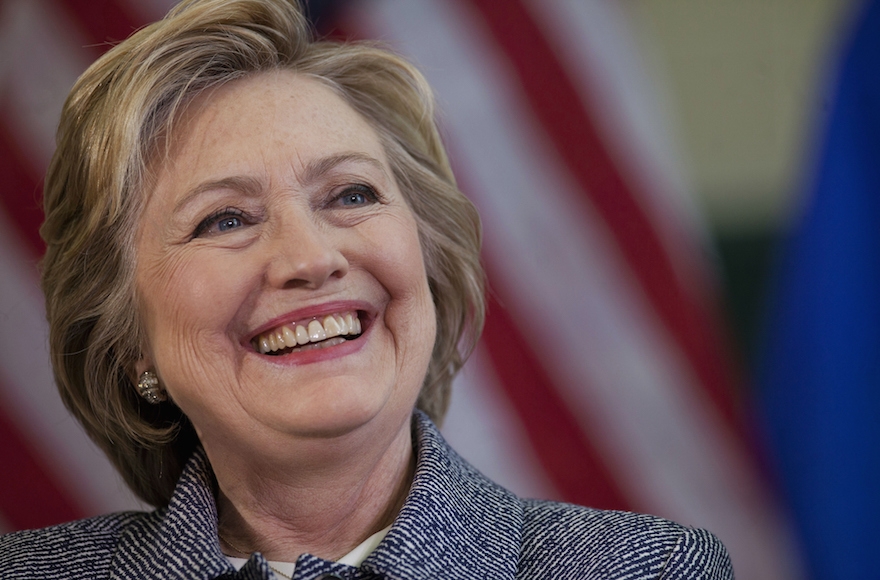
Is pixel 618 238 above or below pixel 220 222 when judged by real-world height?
below

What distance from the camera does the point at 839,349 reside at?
7.36ft

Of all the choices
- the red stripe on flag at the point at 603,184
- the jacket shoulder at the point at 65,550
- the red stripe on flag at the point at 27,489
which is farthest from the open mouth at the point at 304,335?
the red stripe on flag at the point at 27,489

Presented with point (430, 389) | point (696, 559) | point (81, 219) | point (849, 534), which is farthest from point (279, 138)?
point (849, 534)

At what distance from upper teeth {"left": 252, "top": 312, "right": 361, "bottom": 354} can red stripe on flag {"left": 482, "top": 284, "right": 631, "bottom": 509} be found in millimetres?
962

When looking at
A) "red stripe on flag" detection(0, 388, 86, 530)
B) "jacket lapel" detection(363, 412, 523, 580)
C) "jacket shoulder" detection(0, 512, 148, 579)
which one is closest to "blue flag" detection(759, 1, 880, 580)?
"jacket lapel" detection(363, 412, 523, 580)

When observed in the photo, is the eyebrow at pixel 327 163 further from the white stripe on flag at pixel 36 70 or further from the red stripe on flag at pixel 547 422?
the white stripe on flag at pixel 36 70

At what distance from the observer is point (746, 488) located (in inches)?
90.8

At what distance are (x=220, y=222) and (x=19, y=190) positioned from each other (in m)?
1.15

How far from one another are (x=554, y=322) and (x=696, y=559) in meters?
1.02

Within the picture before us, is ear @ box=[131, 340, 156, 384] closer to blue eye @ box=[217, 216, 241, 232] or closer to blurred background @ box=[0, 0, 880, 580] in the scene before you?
blue eye @ box=[217, 216, 241, 232]

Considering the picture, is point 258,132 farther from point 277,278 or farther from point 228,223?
point 277,278

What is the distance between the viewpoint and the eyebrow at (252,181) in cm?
142

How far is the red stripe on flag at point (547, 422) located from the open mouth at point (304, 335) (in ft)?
3.12

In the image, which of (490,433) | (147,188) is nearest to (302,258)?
(147,188)
